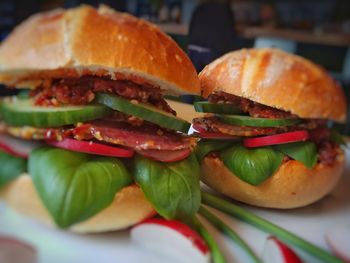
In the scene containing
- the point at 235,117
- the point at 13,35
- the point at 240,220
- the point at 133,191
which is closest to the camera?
the point at 13,35

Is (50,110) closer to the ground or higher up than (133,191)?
higher up

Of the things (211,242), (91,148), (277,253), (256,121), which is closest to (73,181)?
(91,148)

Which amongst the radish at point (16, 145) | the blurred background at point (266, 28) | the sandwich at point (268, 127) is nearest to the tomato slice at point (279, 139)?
the sandwich at point (268, 127)

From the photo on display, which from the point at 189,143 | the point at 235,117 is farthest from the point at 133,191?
the point at 235,117

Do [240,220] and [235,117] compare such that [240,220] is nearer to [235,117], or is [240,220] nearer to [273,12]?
[235,117]

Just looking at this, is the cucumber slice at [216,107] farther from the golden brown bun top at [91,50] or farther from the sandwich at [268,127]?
the golden brown bun top at [91,50]

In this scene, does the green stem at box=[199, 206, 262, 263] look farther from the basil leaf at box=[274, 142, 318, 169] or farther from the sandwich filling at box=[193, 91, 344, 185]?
the basil leaf at box=[274, 142, 318, 169]

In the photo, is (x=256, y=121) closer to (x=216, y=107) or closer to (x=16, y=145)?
(x=216, y=107)

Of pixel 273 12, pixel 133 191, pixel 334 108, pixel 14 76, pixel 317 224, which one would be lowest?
pixel 317 224
